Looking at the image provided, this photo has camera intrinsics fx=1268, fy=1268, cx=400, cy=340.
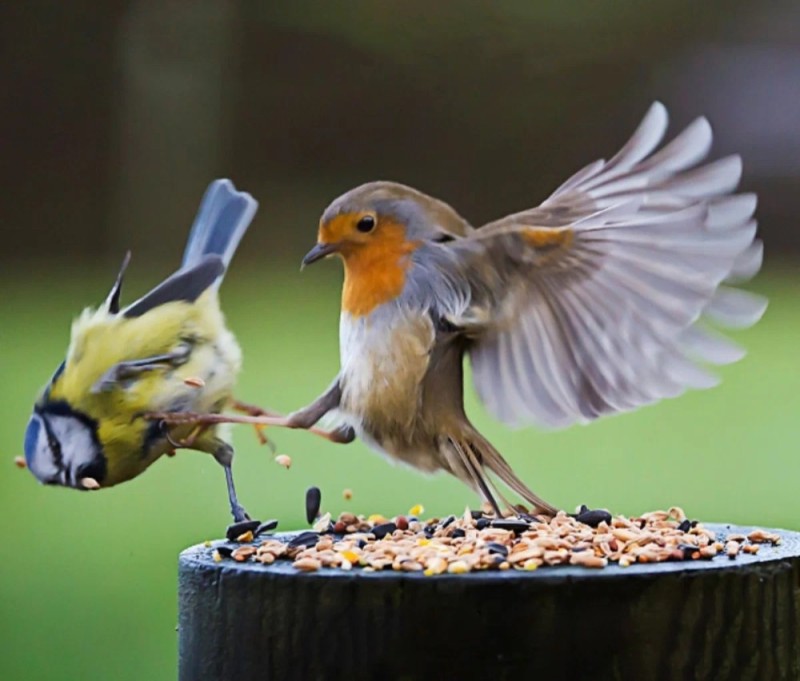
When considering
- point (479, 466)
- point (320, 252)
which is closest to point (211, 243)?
point (320, 252)

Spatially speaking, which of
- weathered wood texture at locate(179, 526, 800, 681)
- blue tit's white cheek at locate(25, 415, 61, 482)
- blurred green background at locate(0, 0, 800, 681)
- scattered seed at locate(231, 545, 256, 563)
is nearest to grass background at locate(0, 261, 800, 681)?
blurred green background at locate(0, 0, 800, 681)

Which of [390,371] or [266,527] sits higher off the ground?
[390,371]

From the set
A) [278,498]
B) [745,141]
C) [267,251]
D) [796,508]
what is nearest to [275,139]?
[267,251]

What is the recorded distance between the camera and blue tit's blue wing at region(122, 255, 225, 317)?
146 centimetres

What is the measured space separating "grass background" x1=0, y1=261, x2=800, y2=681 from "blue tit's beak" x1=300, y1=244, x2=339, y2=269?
2.81 ft

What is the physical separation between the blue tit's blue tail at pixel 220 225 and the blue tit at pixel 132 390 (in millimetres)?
80

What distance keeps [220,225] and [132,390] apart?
0.26 meters

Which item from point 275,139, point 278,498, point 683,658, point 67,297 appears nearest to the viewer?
point 683,658

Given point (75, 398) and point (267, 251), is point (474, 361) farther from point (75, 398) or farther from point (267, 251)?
point (267, 251)

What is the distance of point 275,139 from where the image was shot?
2.73 m

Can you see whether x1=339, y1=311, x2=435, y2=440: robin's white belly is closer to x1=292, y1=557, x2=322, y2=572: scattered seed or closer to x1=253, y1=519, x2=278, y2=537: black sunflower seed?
x1=253, y1=519, x2=278, y2=537: black sunflower seed

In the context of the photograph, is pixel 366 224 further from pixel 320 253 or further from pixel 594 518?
pixel 594 518

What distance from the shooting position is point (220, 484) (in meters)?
2.26

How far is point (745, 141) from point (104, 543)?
5.34 feet
